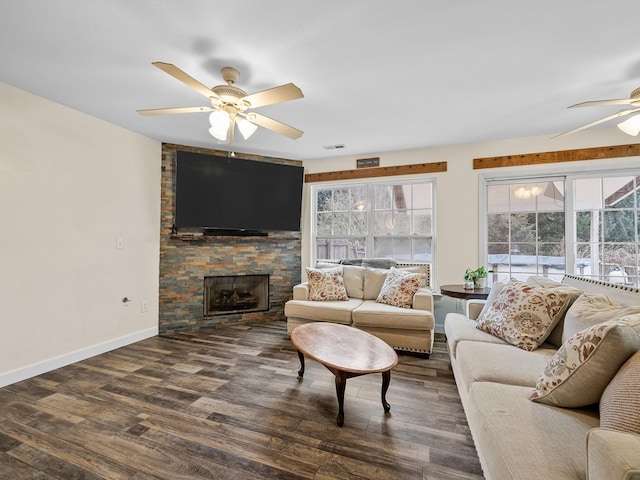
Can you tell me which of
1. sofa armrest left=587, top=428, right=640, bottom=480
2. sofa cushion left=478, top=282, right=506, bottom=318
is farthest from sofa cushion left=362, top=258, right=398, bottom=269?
sofa armrest left=587, top=428, right=640, bottom=480

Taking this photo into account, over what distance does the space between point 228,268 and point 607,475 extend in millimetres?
4065

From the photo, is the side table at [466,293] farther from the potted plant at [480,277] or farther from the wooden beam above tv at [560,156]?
the wooden beam above tv at [560,156]

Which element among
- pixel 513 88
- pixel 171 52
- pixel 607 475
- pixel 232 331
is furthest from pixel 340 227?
pixel 607 475

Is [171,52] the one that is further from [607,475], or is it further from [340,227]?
[340,227]

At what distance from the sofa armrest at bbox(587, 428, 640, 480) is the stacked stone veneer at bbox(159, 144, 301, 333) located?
156 inches

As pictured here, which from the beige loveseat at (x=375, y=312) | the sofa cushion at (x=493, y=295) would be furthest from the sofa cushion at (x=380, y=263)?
the sofa cushion at (x=493, y=295)

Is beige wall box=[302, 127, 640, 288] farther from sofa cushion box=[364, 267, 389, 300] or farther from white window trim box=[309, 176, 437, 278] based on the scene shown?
sofa cushion box=[364, 267, 389, 300]

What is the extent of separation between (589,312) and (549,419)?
2.70ft

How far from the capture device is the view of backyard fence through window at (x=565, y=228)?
10.9ft

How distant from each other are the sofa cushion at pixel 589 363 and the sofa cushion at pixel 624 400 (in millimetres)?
38

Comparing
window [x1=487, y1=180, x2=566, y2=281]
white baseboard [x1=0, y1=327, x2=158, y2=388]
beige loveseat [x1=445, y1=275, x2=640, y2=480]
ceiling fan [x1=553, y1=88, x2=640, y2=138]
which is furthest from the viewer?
window [x1=487, y1=180, x2=566, y2=281]

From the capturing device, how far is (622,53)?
197 centimetres

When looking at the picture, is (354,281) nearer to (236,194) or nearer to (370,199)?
(370,199)

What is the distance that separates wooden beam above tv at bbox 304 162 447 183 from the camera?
4.05 m
